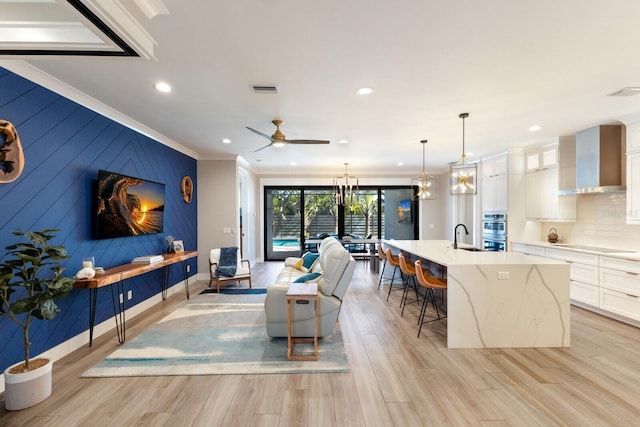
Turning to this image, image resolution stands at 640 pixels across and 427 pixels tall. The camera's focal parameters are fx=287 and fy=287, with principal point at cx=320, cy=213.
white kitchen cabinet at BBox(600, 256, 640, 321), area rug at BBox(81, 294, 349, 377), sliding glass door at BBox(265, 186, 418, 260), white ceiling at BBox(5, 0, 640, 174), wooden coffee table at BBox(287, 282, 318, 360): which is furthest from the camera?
sliding glass door at BBox(265, 186, 418, 260)

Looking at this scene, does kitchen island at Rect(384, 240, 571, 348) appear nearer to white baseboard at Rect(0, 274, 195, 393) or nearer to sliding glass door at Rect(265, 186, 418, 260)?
white baseboard at Rect(0, 274, 195, 393)

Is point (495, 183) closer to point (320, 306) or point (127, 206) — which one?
point (320, 306)

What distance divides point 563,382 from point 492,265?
1123 mm

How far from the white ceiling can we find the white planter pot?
2.23m

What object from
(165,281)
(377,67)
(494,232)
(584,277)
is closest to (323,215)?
(494,232)

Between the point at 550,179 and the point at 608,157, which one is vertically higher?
the point at 608,157

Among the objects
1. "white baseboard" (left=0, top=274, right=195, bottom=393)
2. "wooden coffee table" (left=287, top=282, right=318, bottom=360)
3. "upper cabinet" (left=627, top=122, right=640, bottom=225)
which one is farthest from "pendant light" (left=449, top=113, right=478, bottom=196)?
"white baseboard" (left=0, top=274, right=195, bottom=393)

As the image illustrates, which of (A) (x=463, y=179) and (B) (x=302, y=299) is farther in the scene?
(A) (x=463, y=179)

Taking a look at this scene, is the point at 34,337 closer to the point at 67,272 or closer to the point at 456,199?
the point at 67,272

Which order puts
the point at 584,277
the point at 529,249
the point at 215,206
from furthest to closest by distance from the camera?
the point at 215,206
the point at 529,249
the point at 584,277

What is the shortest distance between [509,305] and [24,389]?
437 cm

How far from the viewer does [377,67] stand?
252 centimetres

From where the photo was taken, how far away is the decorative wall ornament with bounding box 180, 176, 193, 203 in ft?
18.4

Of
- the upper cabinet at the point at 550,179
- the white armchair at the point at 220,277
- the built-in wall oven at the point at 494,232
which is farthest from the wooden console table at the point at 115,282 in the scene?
the upper cabinet at the point at 550,179
